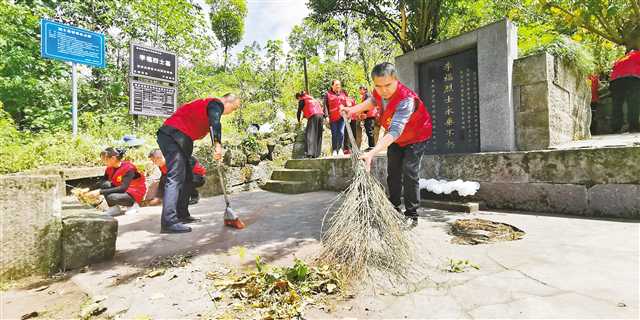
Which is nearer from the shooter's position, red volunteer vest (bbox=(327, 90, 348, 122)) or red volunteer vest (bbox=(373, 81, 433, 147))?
red volunteer vest (bbox=(373, 81, 433, 147))

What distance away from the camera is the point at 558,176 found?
3.83 metres

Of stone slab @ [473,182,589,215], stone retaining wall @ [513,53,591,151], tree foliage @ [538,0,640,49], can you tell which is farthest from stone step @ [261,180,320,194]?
tree foliage @ [538,0,640,49]

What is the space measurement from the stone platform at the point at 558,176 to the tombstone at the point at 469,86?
1.28 feet

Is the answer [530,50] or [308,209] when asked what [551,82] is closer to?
[530,50]

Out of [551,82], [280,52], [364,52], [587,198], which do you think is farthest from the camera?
[364,52]

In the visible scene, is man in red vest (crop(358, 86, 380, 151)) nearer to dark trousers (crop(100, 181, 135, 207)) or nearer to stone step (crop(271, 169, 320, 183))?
stone step (crop(271, 169, 320, 183))

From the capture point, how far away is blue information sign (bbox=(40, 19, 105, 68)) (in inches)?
257

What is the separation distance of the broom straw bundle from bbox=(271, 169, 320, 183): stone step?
4206mm

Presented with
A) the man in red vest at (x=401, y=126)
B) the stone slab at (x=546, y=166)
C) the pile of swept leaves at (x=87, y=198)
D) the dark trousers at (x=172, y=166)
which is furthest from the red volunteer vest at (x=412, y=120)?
the pile of swept leaves at (x=87, y=198)

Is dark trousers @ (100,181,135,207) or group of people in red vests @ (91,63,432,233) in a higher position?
group of people in red vests @ (91,63,432,233)

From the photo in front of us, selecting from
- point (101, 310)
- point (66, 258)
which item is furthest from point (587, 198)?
point (66, 258)

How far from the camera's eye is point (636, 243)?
96.7 inches

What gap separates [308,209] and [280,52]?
1173cm

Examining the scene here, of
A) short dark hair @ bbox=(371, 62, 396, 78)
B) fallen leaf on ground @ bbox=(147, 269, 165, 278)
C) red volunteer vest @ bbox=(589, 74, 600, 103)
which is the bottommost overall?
fallen leaf on ground @ bbox=(147, 269, 165, 278)
